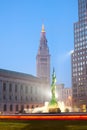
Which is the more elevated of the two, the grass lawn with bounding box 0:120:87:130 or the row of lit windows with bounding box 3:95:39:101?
the row of lit windows with bounding box 3:95:39:101

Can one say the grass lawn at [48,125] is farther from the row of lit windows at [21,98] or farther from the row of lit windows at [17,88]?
the row of lit windows at [21,98]

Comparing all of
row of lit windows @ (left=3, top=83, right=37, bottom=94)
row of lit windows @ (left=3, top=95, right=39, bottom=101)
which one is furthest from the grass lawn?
row of lit windows @ (left=3, top=95, right=39, bottom=101)

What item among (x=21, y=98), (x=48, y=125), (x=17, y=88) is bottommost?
(x=48, y=125)

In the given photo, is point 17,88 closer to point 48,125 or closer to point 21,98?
point 21,98

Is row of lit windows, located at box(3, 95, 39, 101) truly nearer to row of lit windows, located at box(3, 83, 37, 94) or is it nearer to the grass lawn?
row of lit windows, located at box(3, 83, 37, 94)

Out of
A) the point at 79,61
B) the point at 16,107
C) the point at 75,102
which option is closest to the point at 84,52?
the point at 79,61

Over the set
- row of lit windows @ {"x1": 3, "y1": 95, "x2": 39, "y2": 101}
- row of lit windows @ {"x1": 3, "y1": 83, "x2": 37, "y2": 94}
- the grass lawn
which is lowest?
the grass lawn

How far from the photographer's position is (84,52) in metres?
198

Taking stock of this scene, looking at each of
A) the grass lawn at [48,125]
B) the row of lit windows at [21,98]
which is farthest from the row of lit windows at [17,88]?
the grass lawn at [48,125]

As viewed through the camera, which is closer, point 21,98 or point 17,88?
point 17,88

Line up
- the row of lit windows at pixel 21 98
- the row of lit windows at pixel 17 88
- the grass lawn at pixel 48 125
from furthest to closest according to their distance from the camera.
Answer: the row of lit windows at pixel 21 98, the row of lit windows at pixel 17 88, the grass lawn at pixel 48 125

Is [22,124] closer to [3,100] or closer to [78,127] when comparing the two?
[78,127]

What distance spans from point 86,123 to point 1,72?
156 meters

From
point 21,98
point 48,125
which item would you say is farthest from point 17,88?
point 48,125
